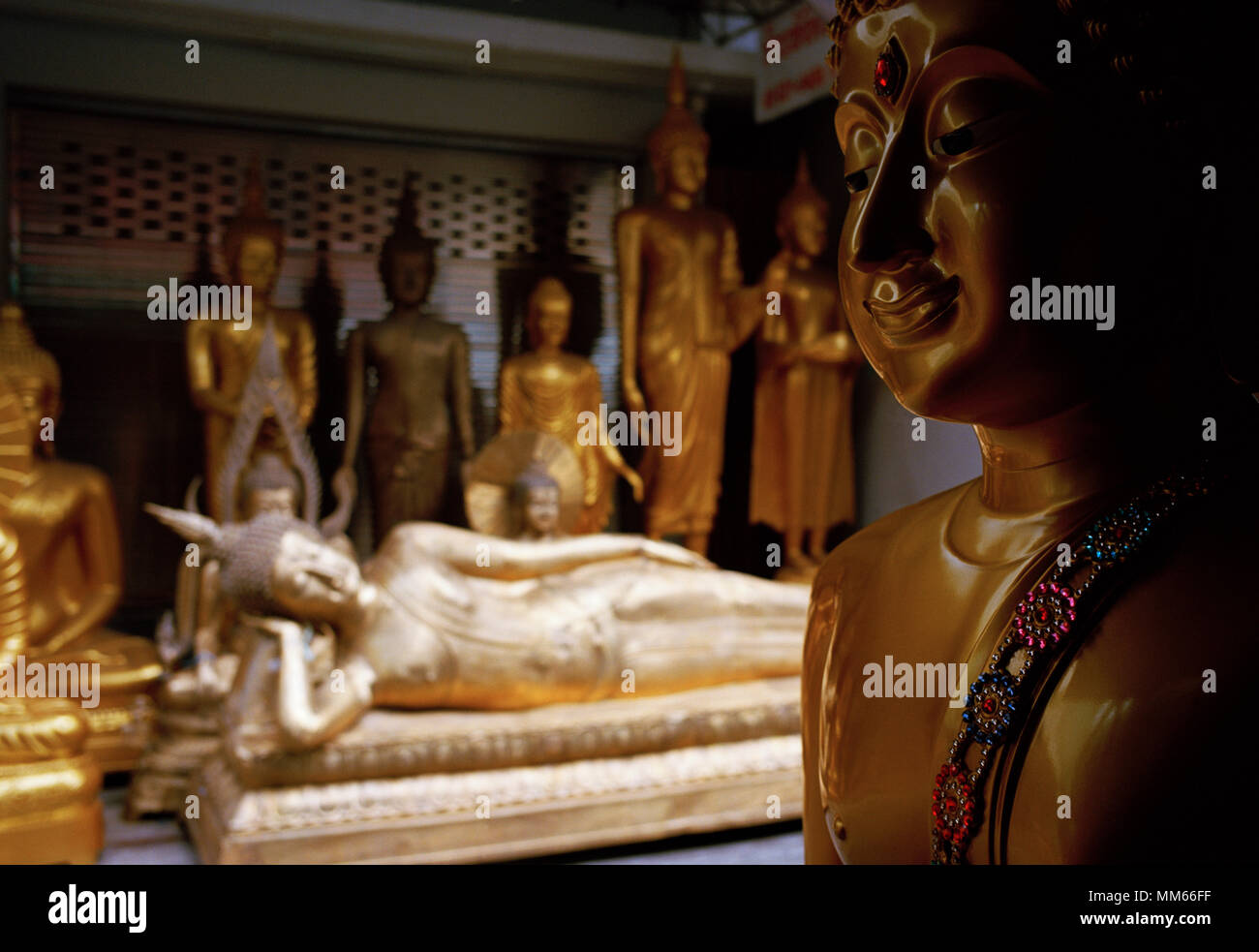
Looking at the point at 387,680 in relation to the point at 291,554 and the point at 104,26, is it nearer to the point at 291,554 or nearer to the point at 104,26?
the point at 291,554

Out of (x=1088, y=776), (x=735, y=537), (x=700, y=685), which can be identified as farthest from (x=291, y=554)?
(x=735, y=537)

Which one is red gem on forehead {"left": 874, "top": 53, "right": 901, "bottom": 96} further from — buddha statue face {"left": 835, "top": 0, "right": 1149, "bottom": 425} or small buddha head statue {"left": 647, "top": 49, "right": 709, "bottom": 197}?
small buddha head statue {"left": 647, "top": 49, "right": 709, "bottom": 197}

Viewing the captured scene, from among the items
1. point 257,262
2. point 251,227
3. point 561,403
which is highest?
point 251,227

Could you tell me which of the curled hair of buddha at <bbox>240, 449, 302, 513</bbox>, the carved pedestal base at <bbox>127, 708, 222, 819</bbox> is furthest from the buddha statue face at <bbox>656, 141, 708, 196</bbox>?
the carved pedestal base at <bbox>127, 708, 222, 819</bbox>

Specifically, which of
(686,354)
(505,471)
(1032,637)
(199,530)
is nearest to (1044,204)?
(1032,637)

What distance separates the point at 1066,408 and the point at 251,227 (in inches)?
183

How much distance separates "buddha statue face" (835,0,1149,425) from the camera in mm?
886

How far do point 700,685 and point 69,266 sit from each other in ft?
12.8

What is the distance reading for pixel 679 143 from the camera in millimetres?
5527

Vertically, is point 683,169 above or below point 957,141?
above

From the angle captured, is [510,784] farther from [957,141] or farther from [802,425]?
[802,425]

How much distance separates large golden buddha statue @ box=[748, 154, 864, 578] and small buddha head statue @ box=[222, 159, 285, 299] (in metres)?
2.34

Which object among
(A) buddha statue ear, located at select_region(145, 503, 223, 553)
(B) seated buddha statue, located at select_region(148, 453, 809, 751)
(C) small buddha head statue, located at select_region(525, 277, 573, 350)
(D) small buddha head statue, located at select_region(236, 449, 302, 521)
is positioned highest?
(C) small buddha head statue, located at select_region(525, 277, 573, 350)

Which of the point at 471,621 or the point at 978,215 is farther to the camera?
the point at 471,621
